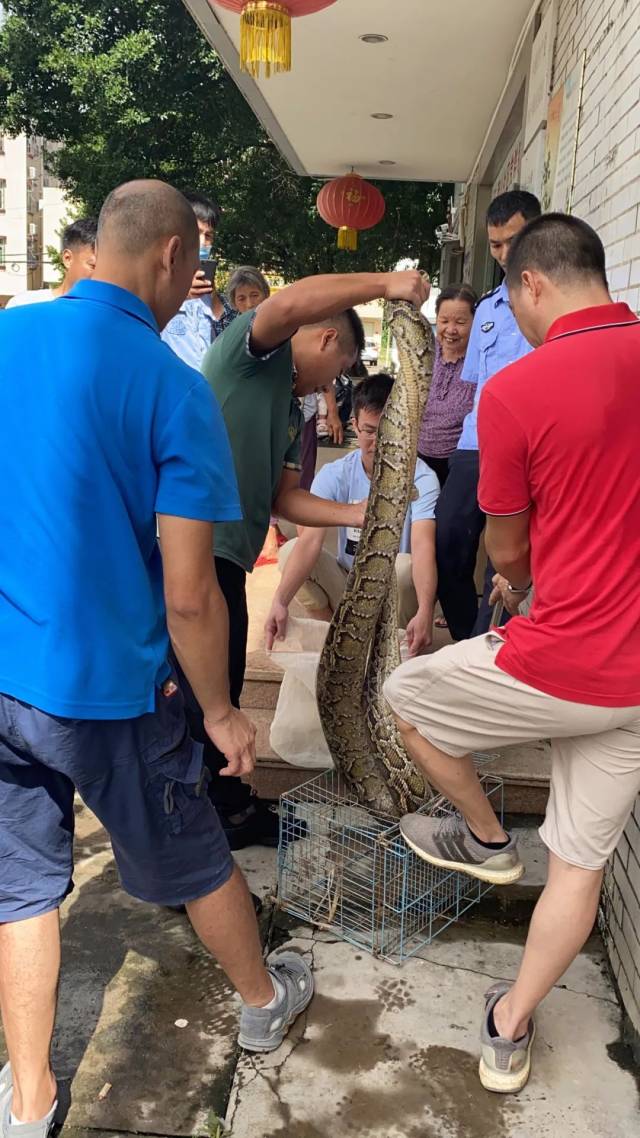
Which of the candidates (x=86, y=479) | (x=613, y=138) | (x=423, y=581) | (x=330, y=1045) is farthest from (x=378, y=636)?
(x=613, y=138)

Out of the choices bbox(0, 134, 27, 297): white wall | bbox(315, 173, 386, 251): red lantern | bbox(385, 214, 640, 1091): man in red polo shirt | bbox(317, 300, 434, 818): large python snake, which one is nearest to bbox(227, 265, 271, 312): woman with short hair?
bbox(317, 300, 434, 818): large python snake

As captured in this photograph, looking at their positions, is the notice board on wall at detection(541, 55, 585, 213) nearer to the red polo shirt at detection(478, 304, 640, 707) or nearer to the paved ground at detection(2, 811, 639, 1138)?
the red polo shirt at detection(478, 304, 640, 707)

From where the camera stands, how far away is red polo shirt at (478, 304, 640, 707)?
6.35 ft

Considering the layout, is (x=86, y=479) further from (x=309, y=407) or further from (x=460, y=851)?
(x=309, y=407)

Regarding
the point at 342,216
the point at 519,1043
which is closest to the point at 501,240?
the point at 519,1043

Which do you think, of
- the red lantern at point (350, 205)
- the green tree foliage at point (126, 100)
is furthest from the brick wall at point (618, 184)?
the green tree foliage at point (126, 100)

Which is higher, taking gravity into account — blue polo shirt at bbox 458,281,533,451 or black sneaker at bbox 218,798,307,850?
blue polo shirt at bbox 458,281,533,451

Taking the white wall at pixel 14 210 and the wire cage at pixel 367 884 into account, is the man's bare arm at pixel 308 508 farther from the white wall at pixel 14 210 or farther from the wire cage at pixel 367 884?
the white wall at pixel 14 210

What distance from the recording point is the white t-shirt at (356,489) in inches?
154

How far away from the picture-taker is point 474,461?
4.10 m

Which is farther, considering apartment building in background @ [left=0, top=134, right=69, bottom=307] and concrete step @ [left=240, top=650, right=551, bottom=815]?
apartment building in background @ [left=0, top=134, right=69, bottom=307]

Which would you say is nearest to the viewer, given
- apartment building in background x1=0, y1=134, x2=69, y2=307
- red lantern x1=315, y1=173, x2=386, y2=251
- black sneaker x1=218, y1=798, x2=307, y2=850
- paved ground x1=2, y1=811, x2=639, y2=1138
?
paved ground x1=2, y1=811, x2=639, y2=1138

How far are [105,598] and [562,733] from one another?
3.69ft

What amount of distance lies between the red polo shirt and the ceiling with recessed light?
19.4 feet
